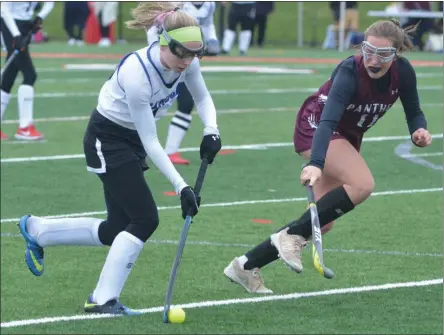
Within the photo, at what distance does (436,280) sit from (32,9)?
798 centimetres

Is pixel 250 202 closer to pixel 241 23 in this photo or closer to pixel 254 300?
pixel 254 300

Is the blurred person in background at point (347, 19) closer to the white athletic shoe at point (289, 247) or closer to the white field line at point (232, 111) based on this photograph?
the white field line at point (232, 111)

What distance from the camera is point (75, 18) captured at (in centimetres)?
3178

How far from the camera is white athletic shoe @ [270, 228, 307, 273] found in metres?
7.54

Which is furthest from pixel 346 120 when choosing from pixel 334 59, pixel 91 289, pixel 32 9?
pixel 334 59

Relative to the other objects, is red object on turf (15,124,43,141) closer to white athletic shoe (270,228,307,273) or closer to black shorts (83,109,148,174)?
black shorts (83,109,148,174)

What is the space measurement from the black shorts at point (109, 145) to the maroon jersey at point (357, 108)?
1.22 meters

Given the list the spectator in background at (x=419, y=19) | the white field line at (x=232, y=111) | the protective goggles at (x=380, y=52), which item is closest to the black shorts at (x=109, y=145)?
the protective goggles at (x=380, y=52)

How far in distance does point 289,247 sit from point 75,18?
2488 cm

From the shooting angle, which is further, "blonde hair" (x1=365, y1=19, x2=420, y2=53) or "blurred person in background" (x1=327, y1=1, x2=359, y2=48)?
"blurred person in background" (x1=327, y1=1, x2=359, y2=48)

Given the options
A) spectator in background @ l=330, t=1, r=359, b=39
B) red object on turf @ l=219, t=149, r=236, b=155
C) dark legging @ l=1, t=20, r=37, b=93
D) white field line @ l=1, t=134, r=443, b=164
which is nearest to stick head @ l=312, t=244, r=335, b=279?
white field line @ l=1, t=134, r=443, b=164

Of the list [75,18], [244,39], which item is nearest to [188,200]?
[244,39]

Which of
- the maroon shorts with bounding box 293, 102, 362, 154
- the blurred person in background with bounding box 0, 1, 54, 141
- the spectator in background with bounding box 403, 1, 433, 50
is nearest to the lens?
the maroon shorts with bounding box 293, 102, 362, 154

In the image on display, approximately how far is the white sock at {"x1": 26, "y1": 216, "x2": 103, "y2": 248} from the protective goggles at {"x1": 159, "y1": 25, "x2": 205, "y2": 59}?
1.41 metres
